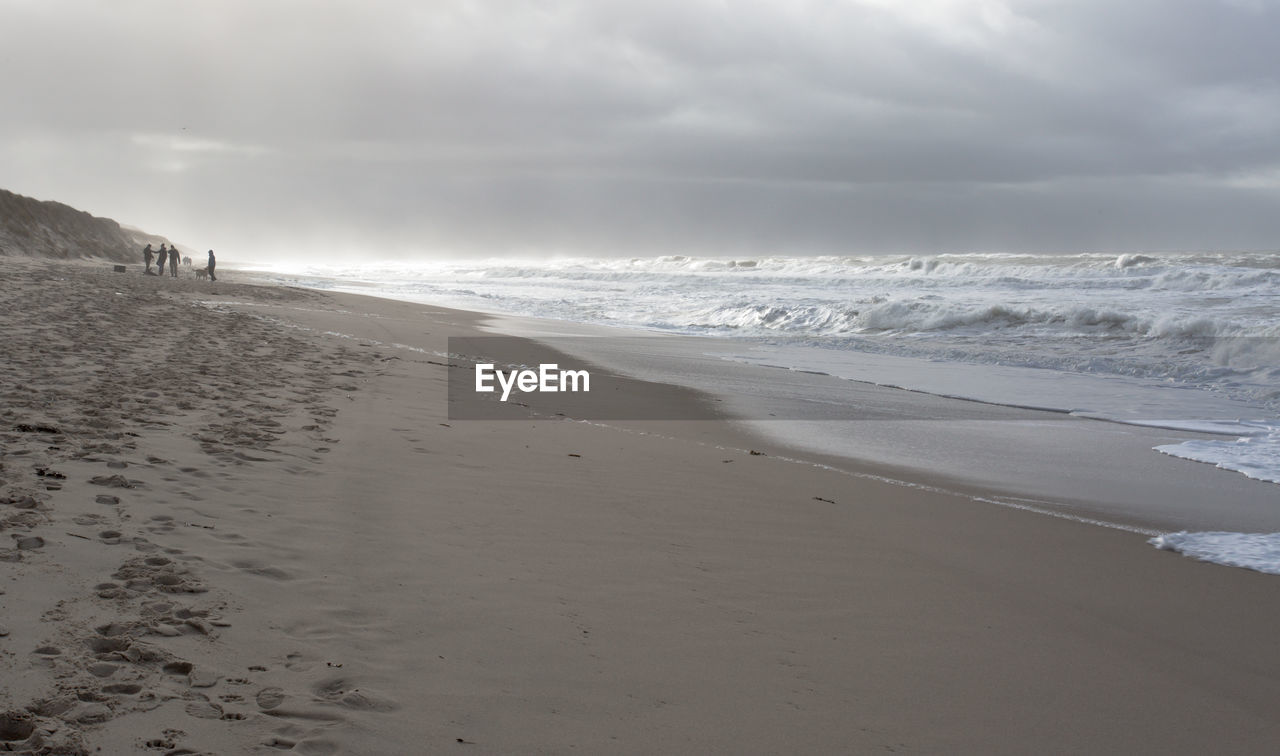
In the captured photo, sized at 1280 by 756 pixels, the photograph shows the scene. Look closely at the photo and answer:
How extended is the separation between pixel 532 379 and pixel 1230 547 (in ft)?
23.8

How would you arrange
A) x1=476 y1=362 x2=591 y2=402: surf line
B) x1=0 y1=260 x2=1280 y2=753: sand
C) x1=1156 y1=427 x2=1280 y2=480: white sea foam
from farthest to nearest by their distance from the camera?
x1=476 y1=362 x2=591 y2=402: surf line, x1=1156 y1=427 x2=1280 y2=480: white sea foam, x1=0 y1=260 x2=1280 y2=753: sand

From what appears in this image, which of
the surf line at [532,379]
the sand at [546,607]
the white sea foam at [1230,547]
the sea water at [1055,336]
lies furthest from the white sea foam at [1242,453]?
the surf line at [532,379]

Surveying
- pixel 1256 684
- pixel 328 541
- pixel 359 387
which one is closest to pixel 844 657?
pixel 1256 684

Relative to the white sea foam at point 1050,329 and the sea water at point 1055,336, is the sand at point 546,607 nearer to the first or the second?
the sea water at point 1055,336

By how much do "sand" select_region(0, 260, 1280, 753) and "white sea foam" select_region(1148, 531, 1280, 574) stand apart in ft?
0.60

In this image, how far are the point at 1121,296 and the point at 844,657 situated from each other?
85.9 ft

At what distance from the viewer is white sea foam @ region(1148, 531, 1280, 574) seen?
4449 millimetres

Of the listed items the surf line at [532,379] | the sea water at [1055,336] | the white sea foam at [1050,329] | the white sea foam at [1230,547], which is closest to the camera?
the white sea foam at [1230,547]

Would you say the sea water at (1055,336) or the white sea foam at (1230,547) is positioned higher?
the sea water at (1055,336)

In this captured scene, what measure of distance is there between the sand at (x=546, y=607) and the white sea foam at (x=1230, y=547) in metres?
0.18

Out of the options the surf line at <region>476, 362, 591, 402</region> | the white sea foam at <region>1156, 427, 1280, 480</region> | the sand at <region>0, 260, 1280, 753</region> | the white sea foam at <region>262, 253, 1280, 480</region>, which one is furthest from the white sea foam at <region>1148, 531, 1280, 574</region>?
the surf line at <region>476, 362, 591, 402</region>

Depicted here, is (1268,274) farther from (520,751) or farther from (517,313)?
(520,751)

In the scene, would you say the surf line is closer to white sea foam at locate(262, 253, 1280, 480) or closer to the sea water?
the sea water

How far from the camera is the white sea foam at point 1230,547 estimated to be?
4449 millimetres
